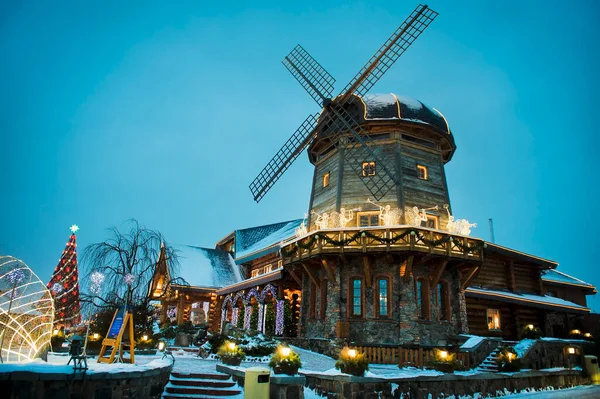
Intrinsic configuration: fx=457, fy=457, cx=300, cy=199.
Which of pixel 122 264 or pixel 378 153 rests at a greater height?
pixel 378 153

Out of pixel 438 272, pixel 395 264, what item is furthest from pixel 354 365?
pixel 438 272

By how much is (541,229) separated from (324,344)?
197995 mm

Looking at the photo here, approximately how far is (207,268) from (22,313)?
28.0m

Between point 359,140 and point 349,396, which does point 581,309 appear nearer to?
point 359,140

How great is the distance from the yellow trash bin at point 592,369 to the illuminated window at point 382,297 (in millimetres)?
9235

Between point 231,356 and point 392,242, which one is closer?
point 231,356

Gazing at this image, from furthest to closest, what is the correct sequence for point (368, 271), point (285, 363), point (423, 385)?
point (368, 271)
point (423, 385)
point (285, 363)

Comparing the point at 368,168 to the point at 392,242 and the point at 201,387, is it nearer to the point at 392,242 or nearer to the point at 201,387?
the point at 392,242

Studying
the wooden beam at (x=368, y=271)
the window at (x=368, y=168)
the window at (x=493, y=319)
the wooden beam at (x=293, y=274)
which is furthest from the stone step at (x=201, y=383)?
the window at (x=493, y=319)

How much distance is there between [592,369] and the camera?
20.3m

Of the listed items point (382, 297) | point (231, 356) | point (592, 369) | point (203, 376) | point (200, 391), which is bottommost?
point (200, 391)

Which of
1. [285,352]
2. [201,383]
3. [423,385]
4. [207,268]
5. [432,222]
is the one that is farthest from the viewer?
[207,268]

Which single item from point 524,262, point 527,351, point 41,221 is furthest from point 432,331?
point 41,221

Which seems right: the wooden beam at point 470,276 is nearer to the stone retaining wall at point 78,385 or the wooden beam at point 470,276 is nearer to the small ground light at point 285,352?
the small ground light at point 285,352
